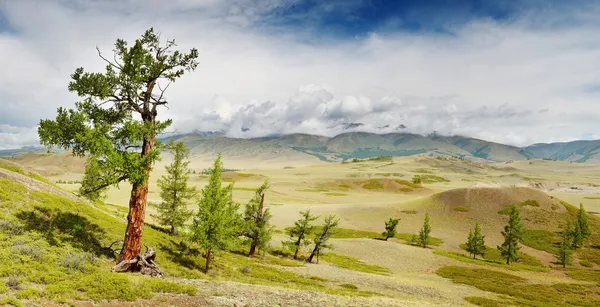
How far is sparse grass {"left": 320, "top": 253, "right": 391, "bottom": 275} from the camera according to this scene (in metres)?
58.5

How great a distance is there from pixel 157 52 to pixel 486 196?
4927 inches

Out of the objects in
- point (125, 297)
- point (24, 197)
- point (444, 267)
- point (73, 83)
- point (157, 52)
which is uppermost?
point (157, 52)

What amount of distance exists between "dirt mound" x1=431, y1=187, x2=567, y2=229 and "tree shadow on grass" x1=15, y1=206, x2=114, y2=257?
11140cm

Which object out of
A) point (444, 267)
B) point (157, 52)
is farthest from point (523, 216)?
point (157, 52)

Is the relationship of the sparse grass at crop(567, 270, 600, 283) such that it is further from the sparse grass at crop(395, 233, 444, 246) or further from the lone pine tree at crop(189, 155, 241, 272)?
the lone pine tree at crop(189, 155, 241, 272)

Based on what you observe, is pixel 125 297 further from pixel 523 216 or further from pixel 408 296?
pixel 523 216

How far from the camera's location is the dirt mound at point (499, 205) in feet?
340

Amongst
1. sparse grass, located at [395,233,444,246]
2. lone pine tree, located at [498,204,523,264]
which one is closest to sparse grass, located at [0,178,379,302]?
sparse grass, located at [395,233,444,246]

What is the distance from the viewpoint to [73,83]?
2075 cm

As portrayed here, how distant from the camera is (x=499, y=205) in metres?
110

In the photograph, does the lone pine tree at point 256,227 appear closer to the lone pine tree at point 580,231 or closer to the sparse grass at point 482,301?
the sparse grass at point 482,301

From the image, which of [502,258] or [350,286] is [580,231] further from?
[350,286]

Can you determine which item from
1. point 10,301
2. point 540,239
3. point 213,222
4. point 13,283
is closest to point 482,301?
point 213,222

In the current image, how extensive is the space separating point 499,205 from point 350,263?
76295 millimetres
